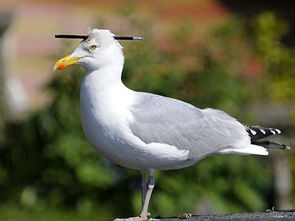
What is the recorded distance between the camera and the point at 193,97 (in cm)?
904

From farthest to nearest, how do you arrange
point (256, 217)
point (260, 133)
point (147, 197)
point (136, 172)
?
1. point (136, 172)
2. point (260, 133)
3. point (147, 197)
4. point (256, 217)

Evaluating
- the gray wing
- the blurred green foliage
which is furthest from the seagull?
the blurred green foliage

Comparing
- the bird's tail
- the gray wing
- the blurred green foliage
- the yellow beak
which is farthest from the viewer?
the blurred green foliage

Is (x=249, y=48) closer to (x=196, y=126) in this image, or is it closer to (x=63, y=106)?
(x=63, y=106)

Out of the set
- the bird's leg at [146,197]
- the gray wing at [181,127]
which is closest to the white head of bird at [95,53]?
the gray wing at [181,127]

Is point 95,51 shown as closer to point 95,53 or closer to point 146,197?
point 95,53

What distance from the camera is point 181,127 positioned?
5.28m

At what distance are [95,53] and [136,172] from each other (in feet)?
12.0

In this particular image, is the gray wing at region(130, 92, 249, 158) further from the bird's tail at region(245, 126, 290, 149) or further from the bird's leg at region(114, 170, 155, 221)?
the bird's leg at region(114, 170, 155, 221)

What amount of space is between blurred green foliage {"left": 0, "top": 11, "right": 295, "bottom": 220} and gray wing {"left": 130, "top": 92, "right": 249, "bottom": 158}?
10.3 ft

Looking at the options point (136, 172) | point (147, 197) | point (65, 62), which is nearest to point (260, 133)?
point (147, 197)

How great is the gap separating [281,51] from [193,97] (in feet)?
5.91

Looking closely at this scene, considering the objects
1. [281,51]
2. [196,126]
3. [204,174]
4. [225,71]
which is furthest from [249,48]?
[196,126]

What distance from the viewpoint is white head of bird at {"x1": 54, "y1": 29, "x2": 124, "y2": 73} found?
5.06m
